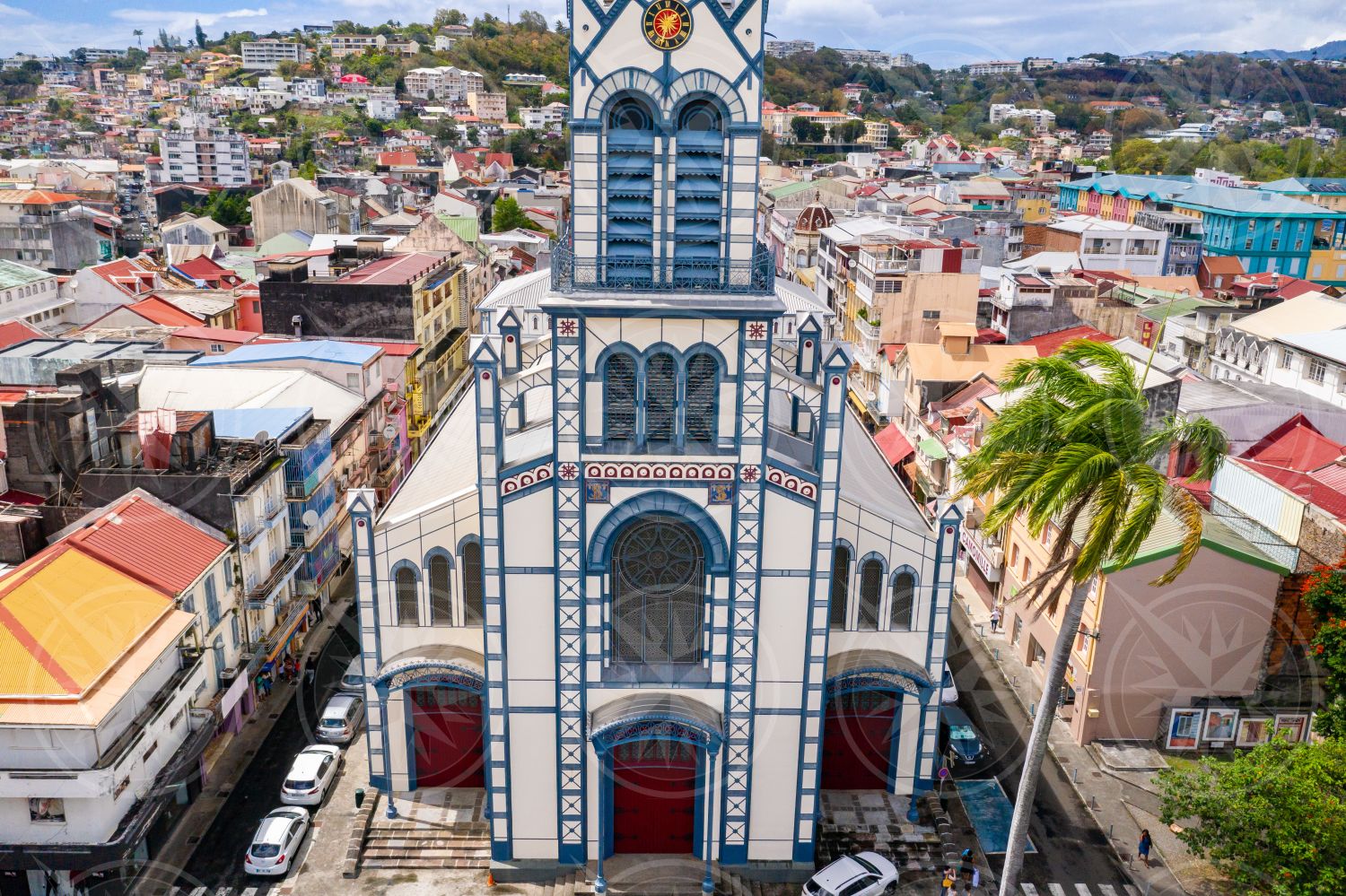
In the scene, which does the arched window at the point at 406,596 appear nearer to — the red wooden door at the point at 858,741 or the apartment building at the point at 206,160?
the red wooden door at the point at 858,741

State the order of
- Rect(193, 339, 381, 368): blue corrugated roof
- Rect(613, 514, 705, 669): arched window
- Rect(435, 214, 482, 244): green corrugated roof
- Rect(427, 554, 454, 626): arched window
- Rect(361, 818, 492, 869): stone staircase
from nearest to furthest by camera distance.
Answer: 1. Rect(613, 514, 705, 669): arched window
2. Rect(361, 818, 492, 869): stone staircase
3. Rect(427, 554, 454, 626): arched window
4. Rect(193, 339, 381, 368): blue corrugated roof
5. Rect(435, 214, 482, 244): green corrugated roof

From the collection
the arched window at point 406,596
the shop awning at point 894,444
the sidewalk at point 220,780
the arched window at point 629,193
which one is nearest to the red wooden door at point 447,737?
the arched window at point 406,596

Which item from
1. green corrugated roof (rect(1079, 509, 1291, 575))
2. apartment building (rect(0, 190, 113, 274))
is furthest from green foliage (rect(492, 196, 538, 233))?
green corrugated roof (rect(1079, 509, 1291, 575))

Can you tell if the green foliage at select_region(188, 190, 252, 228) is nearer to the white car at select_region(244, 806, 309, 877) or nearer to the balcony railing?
the white car at select_region(244, 806, 309, 877)

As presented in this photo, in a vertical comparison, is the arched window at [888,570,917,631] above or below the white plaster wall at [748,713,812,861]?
above

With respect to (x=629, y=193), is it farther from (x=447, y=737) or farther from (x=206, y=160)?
(x=206, y=160)
